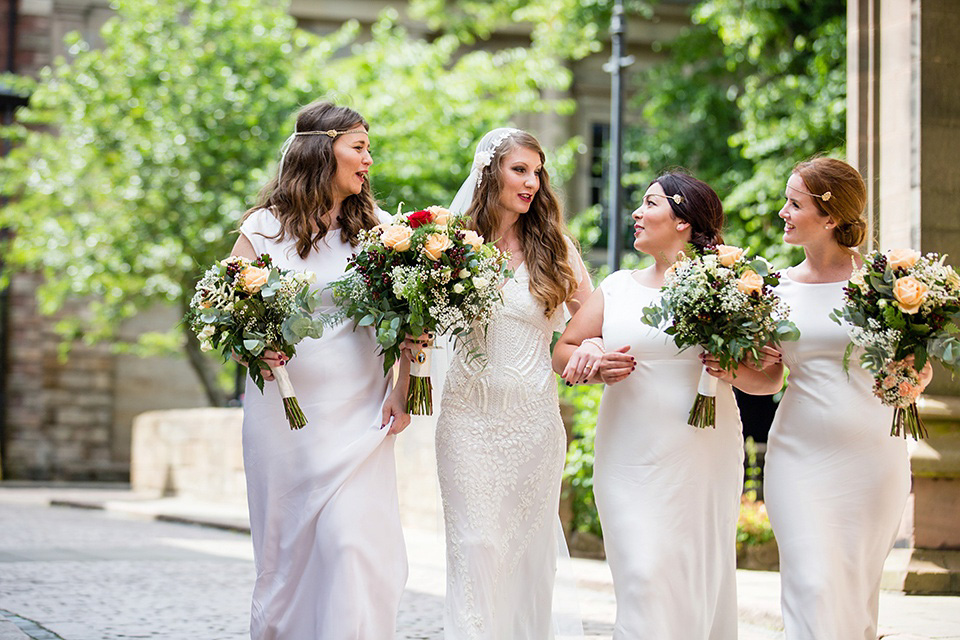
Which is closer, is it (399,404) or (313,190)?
(399,404)

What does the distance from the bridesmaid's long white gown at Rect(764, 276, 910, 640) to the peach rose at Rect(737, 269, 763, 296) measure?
42 centimetres

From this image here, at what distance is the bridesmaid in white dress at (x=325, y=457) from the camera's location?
18.2 feet

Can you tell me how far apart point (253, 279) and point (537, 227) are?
4.89 ft

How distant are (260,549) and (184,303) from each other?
1858cm

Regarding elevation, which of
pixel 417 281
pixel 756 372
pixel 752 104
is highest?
pixel 752 104

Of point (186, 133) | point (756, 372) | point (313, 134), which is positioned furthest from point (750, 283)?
point (186, 133)

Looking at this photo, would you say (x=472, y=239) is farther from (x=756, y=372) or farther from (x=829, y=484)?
(x=829, y=484)

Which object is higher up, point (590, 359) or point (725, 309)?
point (725, 309)

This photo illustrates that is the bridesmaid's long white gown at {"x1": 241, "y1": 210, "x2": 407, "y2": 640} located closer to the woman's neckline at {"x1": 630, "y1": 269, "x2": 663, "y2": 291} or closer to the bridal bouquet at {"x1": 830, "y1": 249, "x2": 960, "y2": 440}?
the woman's neckline at {"x1": 630, "y1": 269, "x2": 663, "y2": 291}

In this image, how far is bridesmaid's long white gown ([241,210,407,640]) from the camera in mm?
5520

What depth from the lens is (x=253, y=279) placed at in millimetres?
5465

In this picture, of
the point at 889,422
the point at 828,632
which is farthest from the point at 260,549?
the point at 889,422

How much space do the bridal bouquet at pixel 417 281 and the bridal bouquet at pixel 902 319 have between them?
1502 mm

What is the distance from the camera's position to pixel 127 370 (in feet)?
97.0
